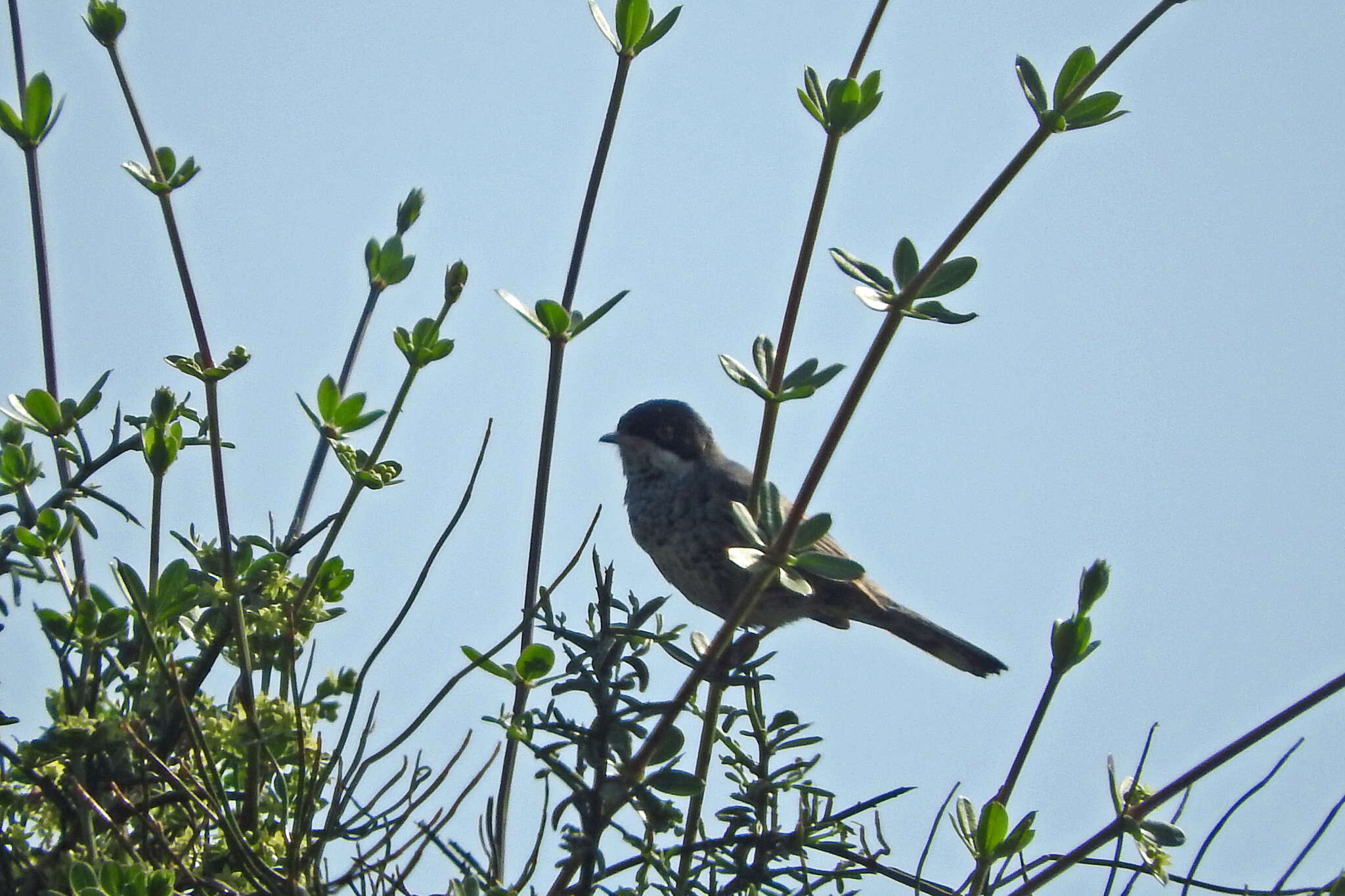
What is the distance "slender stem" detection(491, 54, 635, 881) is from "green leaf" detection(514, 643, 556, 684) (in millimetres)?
26

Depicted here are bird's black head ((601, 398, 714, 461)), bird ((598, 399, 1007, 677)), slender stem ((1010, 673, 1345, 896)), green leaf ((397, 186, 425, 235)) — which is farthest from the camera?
bird's black head ((601, 398, 714, 461))

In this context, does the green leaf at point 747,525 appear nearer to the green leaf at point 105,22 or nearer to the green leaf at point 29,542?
the green leaf at point 29,542

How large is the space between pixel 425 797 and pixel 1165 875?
108cm

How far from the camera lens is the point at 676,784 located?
1884 mm

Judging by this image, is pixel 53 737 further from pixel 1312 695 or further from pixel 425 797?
pixel 1312 695

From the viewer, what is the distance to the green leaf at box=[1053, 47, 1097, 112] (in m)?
1.78

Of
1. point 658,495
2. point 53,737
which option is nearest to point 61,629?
point 53,737

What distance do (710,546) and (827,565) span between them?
4.16 meters

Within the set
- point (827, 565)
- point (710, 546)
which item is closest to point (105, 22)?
point (827, 565)

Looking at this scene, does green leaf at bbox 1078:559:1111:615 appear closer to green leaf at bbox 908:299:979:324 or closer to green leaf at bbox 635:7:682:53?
green leaf at bbox 908:299:979:324

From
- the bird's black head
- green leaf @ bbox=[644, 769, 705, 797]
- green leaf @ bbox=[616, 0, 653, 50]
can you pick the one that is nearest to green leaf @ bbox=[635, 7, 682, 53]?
green leaf @ bbox=[616, 0, 653, 50]

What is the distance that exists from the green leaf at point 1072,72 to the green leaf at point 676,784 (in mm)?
969

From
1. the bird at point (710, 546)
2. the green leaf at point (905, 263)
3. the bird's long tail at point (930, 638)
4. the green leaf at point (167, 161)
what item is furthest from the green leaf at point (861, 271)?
the bird's long tail at point (930, 638)

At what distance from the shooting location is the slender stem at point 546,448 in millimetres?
2061
